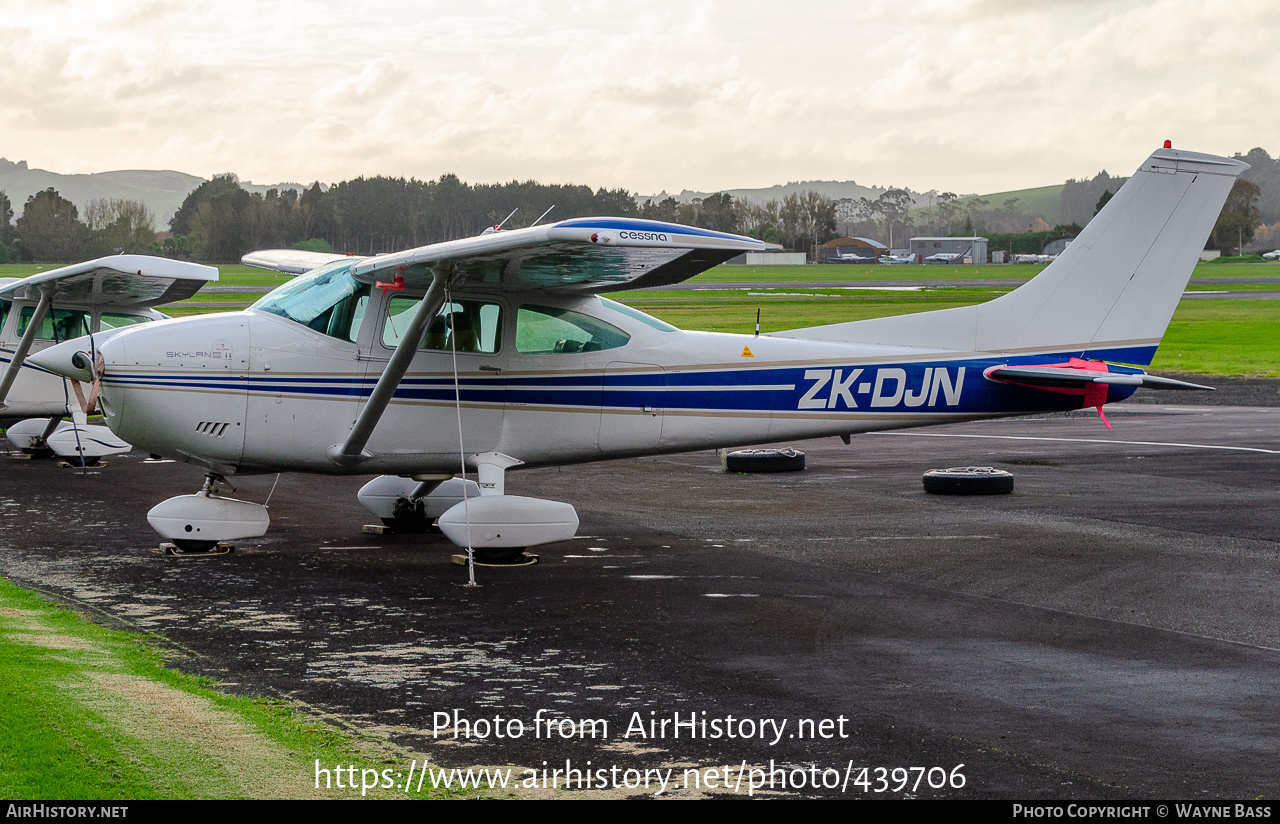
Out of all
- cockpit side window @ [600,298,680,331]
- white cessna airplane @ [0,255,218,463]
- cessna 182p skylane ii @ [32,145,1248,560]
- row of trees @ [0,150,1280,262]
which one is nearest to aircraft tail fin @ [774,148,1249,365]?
cessna 182p skylane ii @ [32,145,1248,560]

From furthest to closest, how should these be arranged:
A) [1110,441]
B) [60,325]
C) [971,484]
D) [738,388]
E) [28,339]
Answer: [1110,441]
[60,325]
[28,339]
[971,484]
[738,388]

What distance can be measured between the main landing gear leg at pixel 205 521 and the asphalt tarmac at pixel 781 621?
10.2 inches

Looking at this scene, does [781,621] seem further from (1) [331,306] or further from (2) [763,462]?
(2) [763,462]

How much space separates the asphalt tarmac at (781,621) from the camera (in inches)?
227

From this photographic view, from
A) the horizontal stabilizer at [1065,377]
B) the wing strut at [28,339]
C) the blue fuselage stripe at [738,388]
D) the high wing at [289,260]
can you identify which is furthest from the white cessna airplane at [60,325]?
the horizontal stabilizer at [1065,377]

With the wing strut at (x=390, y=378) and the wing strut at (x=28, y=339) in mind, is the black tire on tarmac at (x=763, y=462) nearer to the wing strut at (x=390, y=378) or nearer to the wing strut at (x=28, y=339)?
the wing strut at (x=390, y=378)

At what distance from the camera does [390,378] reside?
10117 mm

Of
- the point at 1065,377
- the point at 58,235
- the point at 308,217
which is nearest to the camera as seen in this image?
the point at 1065,377

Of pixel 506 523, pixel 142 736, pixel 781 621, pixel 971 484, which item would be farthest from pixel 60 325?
pixel 142 736

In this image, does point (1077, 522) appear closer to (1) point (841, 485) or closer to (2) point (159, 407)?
(1) point (841, 485)

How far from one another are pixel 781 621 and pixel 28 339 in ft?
39.7

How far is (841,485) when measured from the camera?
15086 millimetres

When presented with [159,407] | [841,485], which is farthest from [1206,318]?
[159,407]
